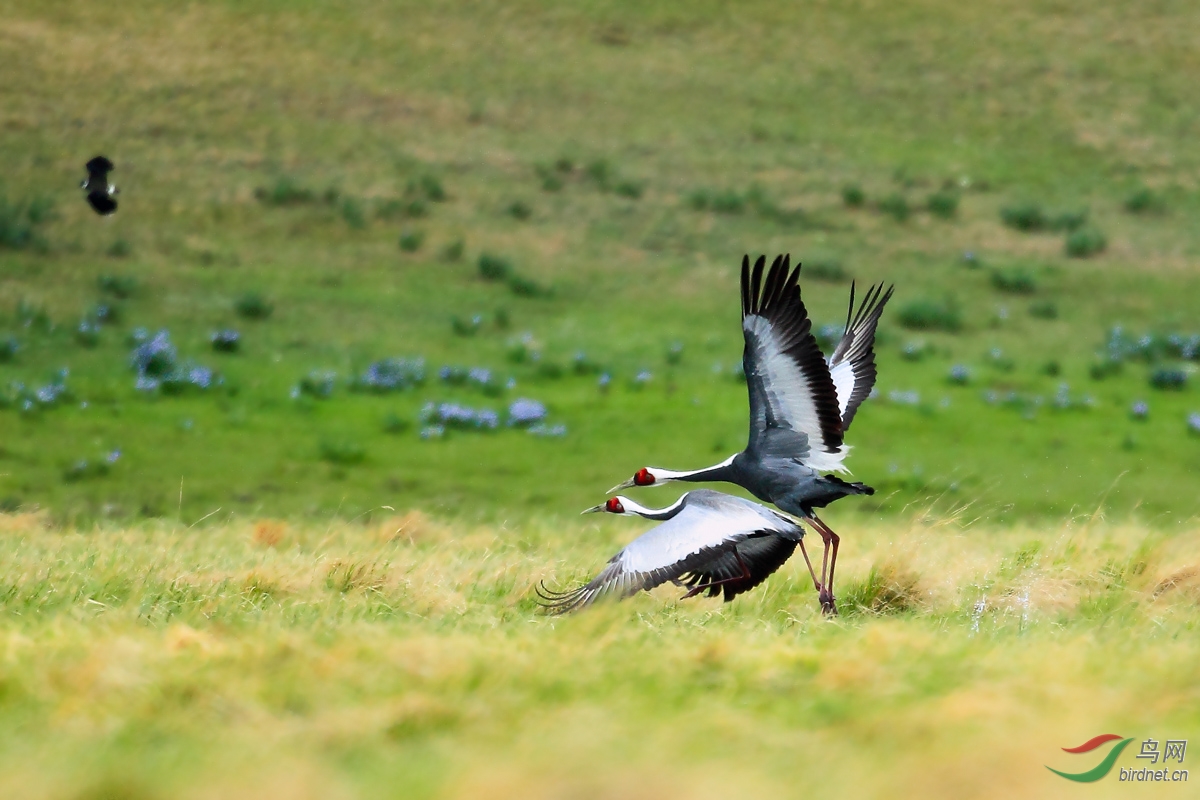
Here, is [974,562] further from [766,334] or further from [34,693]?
[34,693]

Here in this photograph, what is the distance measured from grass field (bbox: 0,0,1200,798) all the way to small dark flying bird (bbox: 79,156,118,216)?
9.25 feet

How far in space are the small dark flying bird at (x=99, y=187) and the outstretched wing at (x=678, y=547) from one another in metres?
7.87

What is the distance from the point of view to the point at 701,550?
595 cm

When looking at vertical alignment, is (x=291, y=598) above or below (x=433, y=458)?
above

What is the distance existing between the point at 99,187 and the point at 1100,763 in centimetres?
1097

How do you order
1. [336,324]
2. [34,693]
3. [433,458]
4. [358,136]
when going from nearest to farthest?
[34,693], [433,458], [336,324], [358,136]

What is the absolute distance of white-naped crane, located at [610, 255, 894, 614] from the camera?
19.9 ft

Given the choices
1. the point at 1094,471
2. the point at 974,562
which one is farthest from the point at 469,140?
the point at 974,562

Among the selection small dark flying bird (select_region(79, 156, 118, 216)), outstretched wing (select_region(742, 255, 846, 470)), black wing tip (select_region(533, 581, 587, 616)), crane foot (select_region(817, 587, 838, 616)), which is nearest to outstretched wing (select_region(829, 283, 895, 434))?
outstretched wing (select_region(742, 255, 846, 470))

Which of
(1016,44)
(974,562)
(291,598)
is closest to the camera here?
(291,598)

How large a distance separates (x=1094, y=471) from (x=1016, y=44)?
20.5 meters

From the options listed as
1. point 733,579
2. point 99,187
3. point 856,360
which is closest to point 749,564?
point 733,579

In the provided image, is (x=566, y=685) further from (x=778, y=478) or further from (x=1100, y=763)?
(x=778, y=478)

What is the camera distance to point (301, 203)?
2377 centimetres
